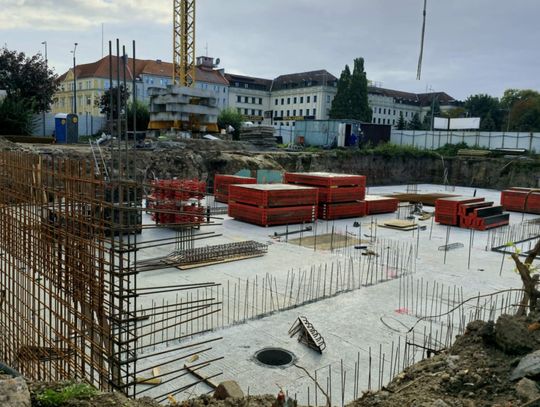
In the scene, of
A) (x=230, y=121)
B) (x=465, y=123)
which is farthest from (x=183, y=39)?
(x=465, y=123)

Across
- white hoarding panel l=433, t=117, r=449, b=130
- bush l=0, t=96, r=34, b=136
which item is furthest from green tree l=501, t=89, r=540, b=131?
bush l=0, t=96, r=34, b=136

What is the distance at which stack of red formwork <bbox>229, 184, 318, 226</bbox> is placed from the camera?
19.2 metres

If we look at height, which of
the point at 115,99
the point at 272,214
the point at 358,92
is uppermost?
the point at 358,92

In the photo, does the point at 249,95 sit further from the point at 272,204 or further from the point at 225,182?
the point at 272,204

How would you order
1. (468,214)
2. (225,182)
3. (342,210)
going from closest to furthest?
(468,214)
(342,210)
(225,182)

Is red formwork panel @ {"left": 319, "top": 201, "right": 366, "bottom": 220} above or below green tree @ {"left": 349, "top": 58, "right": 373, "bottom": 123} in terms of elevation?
below

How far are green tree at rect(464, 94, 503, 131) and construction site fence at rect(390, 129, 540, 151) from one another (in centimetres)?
3023

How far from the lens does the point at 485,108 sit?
270 ft

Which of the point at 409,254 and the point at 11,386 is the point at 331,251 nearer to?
the point at 409,254

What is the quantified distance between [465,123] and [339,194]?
1543 inches

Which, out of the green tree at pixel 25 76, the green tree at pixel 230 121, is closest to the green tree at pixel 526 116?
the green tree at pixel 230 121

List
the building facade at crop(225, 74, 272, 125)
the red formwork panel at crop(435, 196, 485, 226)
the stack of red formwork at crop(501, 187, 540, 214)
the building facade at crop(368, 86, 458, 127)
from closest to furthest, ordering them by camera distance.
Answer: the red formwork panel at crop(435, 196, 485, 226)
the stack of red formwork at crop(501, 187, 540, 214)
the building facade at crop(225, 74, 272, 125)
the building facade at crop(368, 86, 458, 127)

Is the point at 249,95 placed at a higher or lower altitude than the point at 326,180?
higher

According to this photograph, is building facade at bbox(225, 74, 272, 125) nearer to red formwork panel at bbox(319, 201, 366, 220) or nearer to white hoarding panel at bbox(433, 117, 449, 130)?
white hoarding panel at bbox(433, 117, 449, 130)
